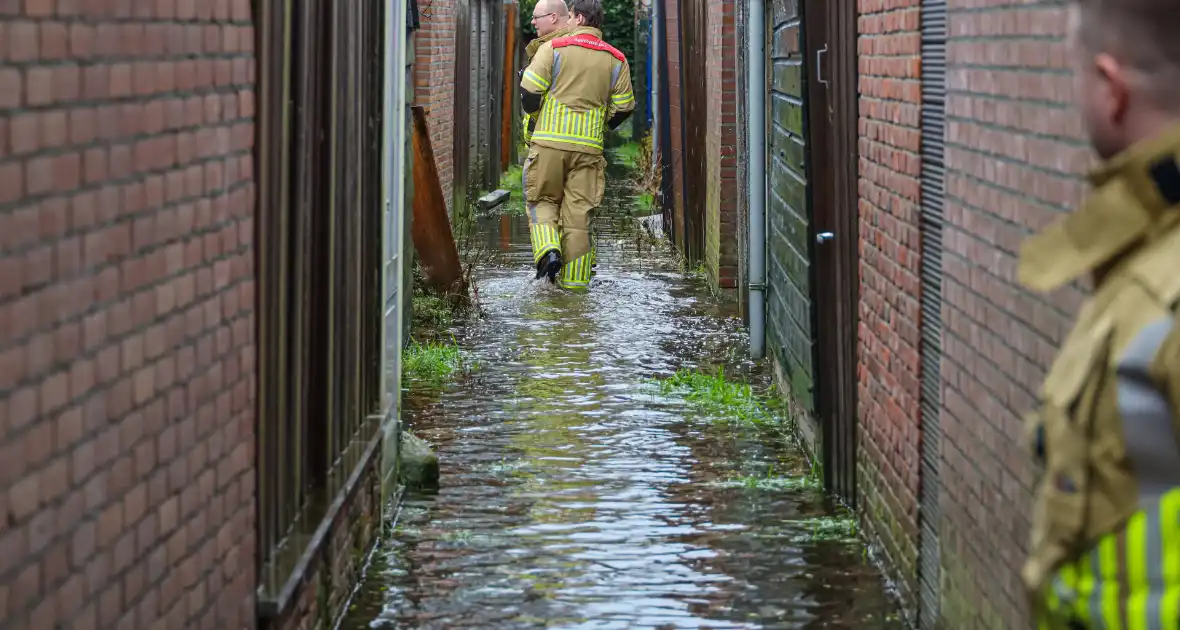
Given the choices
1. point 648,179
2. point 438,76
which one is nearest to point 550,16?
point 438,76

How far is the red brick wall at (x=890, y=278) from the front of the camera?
5047mm

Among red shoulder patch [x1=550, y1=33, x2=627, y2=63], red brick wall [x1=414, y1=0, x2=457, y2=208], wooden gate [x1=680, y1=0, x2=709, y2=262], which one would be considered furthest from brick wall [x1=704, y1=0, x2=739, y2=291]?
red brick wall [x1=414, y1=0, x2=457, y2=208]

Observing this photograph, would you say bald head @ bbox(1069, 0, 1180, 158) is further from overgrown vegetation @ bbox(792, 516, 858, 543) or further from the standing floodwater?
overgrown vegetation @ bbox(792, 516, 858, 543)

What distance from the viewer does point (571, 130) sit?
1191 centimetres

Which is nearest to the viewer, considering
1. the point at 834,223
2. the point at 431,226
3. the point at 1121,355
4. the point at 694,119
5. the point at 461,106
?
the point at 1121,355

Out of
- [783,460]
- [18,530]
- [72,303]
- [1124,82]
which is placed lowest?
[783,460]

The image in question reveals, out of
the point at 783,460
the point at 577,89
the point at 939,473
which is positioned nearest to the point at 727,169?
the point at 577,89

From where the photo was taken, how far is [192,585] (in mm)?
3377

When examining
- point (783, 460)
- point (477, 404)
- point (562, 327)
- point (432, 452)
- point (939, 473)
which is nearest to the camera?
point (939, 473)

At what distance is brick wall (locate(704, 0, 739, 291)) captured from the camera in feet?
36.8

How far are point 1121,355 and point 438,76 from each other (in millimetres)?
13558

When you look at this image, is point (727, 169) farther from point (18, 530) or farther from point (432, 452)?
point (18, 530)

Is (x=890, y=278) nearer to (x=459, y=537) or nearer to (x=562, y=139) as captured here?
(x=459, y=537)

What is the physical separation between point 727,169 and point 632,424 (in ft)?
13.6
